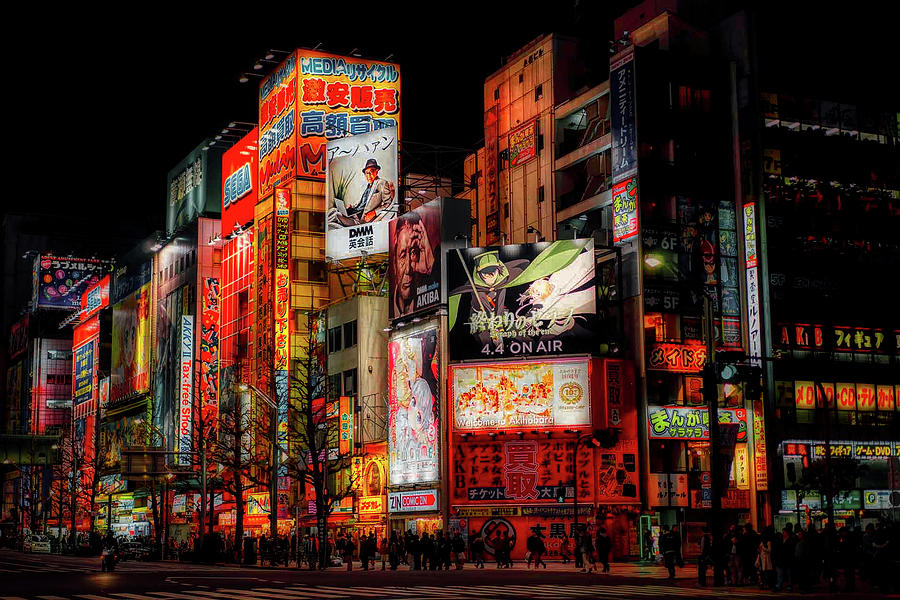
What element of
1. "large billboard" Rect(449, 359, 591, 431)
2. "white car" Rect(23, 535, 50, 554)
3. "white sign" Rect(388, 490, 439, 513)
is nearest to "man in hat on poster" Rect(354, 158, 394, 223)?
"large billboard" Rect(449, 359, 591, 431)

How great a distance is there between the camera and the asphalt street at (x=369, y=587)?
28406 millimetres

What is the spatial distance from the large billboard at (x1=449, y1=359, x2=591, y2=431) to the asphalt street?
55.9ft

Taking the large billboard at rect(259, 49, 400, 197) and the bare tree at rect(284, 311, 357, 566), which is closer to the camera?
the bare tree at rect(284, 311, 357, 566)

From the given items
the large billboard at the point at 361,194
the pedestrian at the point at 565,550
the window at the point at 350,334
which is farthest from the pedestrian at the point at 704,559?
the large billboard at the point at 361,194

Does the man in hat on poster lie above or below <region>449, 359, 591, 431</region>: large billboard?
above

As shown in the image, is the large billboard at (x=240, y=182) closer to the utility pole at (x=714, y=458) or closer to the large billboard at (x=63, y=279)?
the utility pole at (x=714, y=458)

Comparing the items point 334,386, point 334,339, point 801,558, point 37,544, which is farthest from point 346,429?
point 801,558

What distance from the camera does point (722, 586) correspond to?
1304 inches

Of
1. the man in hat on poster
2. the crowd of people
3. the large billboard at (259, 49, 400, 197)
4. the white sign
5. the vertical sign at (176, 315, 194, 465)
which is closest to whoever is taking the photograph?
the crowd of people

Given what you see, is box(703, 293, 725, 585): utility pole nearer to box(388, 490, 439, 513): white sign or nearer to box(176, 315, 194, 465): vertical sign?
box(388, 490, 439, 513): white sign

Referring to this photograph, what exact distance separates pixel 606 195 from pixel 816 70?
18.1 meters

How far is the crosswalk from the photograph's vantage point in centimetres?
2759

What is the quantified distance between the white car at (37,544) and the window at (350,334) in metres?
35.9

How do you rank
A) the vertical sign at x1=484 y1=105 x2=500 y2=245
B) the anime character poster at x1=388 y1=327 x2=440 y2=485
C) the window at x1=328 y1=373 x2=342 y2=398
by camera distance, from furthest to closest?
1. the vertical sign at x1=484 y1=105 x2=500 y2=245
2. the window at x1=328 y1=373 x2=342 y2=398
3. the anime character poster at x1=388 y1=327 x2=440 y2=485
